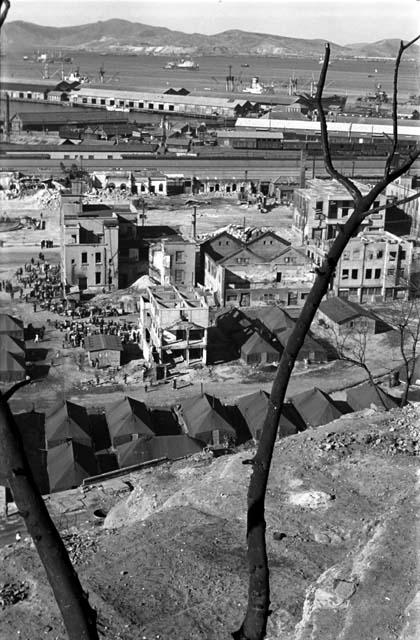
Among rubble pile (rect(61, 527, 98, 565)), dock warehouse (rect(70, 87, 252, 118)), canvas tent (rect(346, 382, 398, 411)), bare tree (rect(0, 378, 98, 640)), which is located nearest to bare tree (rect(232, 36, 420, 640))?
bare tree (rect(0, 378, 98, 640))

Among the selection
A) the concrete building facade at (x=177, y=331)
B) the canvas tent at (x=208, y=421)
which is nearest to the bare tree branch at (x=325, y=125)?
→ the canvas tent at (x=208, y=421)

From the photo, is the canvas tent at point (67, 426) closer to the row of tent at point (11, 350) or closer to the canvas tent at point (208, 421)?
the canvas tent at point (208, 421)

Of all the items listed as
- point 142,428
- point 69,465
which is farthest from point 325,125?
point 142,428

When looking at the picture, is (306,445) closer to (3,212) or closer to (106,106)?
(3,212)

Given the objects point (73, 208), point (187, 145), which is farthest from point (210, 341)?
point (187, 145)

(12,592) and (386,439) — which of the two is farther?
(386,439)

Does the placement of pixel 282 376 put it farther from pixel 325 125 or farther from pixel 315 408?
pixel 315 408

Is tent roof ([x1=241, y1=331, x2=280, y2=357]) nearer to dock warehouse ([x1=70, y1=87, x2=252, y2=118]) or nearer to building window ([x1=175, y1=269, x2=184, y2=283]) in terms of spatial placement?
building window ([x1=175, y1=269, x2=184, y2=283])
